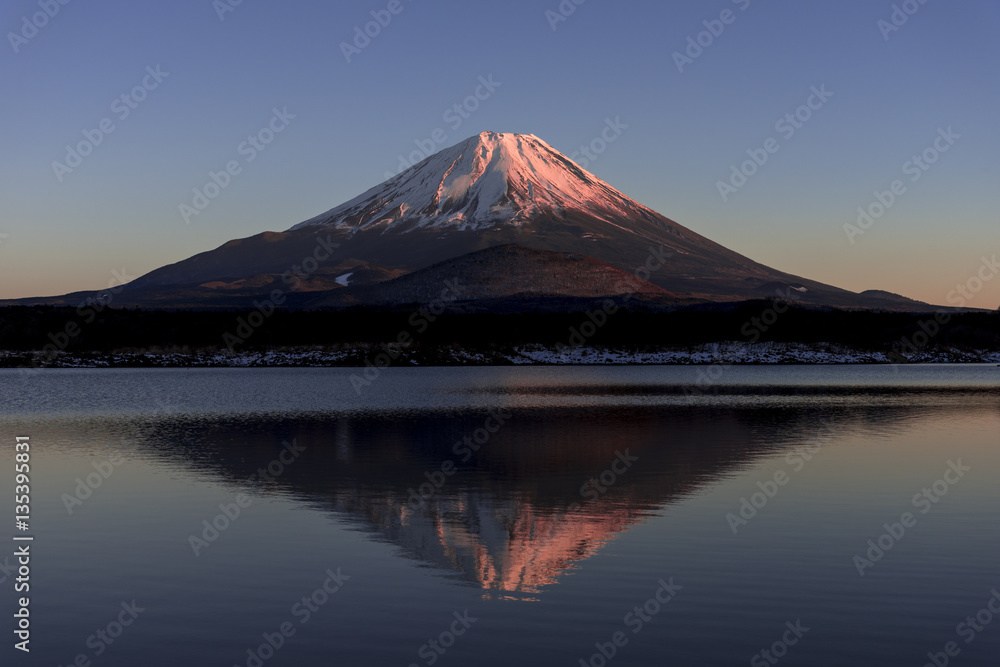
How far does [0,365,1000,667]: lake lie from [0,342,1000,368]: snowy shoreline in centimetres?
6274

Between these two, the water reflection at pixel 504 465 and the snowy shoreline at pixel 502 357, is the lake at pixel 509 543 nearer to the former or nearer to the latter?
the water reflection at pixel 504 465

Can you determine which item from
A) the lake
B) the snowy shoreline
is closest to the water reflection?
the lake

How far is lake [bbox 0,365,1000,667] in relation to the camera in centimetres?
1206

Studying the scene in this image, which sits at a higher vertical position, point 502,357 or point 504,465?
point 502,357

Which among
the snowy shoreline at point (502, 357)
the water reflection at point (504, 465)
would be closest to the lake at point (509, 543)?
the water reflection at point (504, 465)

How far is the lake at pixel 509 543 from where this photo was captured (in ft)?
39.6

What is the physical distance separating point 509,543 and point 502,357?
9385cm

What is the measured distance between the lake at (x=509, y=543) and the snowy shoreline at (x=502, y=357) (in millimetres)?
62738

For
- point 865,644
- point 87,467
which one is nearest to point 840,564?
point 865,644

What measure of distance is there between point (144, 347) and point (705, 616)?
346 ft

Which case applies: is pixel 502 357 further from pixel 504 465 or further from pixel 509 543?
pixel 509 543

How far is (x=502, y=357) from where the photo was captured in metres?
111

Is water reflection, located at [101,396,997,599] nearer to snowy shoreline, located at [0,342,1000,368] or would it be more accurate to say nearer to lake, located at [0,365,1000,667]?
lake, located at [0,365,1000,667]

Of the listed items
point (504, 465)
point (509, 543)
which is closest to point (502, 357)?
point (504, 465)
